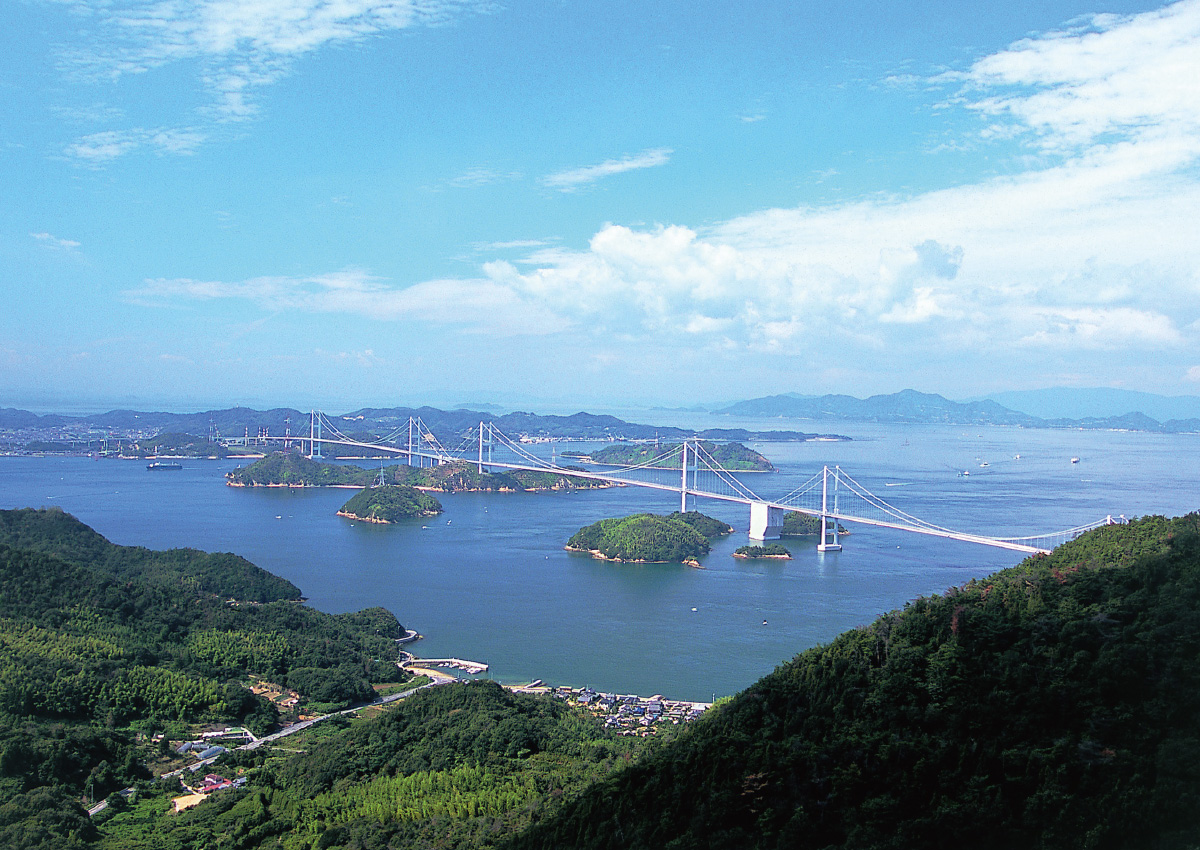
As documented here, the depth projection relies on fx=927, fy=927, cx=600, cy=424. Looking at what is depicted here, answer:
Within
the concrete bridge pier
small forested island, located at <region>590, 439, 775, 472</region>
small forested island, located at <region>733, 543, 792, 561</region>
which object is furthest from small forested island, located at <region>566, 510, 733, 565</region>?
small forested island, located at <region>590, 439, 775, 472</region>

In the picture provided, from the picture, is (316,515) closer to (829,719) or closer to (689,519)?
(689,519)

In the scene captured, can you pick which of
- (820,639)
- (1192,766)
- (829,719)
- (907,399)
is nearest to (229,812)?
(829,719)

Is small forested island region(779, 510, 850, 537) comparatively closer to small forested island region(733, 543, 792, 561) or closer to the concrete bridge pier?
the concrete bridge pier

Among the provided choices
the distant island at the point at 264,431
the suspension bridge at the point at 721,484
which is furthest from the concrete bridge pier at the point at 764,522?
the distant island at the point at 264,431

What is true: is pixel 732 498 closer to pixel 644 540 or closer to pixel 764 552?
pixel 764 552

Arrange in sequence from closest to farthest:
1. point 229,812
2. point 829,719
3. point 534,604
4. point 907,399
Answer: point 829,719, point 229,812, point 534,604, point 907,399

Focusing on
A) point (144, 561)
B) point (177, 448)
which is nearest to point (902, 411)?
point (177, 448)
